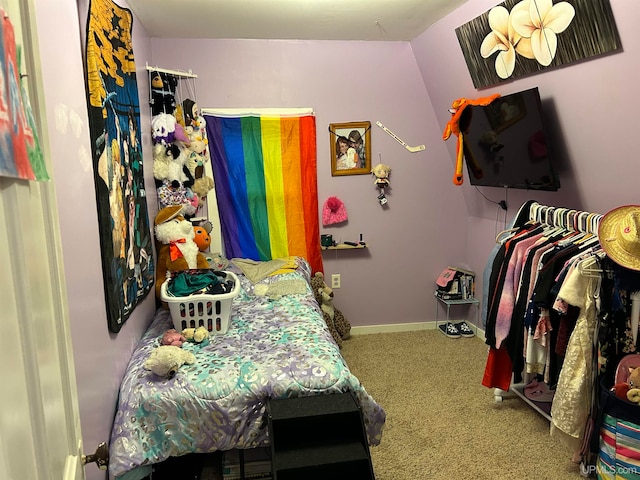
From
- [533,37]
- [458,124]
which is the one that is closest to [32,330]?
[533,37]

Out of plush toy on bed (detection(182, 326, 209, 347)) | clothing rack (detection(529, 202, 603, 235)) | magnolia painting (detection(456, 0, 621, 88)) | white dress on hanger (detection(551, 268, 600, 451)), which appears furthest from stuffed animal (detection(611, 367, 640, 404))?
plush toy on bed (detection(182, 326, 209, 347))

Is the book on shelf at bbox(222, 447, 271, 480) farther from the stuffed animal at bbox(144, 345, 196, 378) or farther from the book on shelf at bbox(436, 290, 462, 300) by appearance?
the book on shelf at bbox(436, 290, 462, 300)

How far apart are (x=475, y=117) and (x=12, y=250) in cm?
278

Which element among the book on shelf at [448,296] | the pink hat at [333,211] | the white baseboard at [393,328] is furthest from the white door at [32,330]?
the book on shelf at [448,296]

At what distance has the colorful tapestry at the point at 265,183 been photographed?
3510mm

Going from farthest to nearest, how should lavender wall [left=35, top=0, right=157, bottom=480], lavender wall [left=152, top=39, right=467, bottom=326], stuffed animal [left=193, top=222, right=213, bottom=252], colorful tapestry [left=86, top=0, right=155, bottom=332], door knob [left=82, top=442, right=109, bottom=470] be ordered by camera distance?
lavender wall [left=152, top=39, right=467, bottom=326]
stuffed animal [left=193, top=222, right=213, bottom=252]
colorful tapestry [left=86, top=0, right=155, bottom=332]
lavender wall [left=35, top=0, right=157, bottom=480]
door knob [left=82, top=442, right=109, bottom=470]

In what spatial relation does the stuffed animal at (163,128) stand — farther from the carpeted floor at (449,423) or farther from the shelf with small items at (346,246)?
the carpeted floor at (449,423)

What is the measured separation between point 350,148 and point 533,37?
5.27ft

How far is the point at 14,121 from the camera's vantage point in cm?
64

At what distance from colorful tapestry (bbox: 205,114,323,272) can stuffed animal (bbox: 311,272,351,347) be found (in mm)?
243

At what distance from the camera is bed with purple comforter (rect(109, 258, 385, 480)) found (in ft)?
5.95

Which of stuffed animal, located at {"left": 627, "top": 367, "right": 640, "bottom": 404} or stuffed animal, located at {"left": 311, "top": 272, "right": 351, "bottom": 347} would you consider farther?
stuffed animal, located at {"left": 311, "top": 272, "right": 351, "bottom": 347}

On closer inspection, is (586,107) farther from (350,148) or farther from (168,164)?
(168,164)

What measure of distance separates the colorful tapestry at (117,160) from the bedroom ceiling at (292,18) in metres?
0.52
